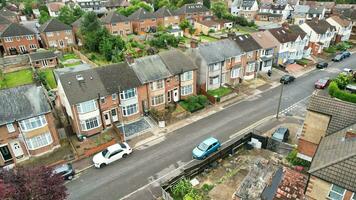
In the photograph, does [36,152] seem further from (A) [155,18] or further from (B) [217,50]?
(A) [155,18]

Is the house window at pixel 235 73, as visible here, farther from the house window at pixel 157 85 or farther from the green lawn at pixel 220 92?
the house window at pixel 157 85

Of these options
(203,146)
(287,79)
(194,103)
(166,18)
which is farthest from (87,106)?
(166,18)

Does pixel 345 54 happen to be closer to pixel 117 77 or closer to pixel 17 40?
pixel 117 77

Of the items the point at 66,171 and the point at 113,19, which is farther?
the point at 113,19

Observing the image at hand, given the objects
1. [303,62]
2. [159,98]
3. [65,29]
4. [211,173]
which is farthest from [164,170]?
[65,29]

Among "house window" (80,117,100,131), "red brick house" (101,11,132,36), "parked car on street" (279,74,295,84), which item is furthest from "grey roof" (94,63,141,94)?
"red brick house" (101,11,132,36)

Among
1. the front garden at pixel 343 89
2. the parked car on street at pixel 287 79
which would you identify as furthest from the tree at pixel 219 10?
the front garden at pixel 343 89
